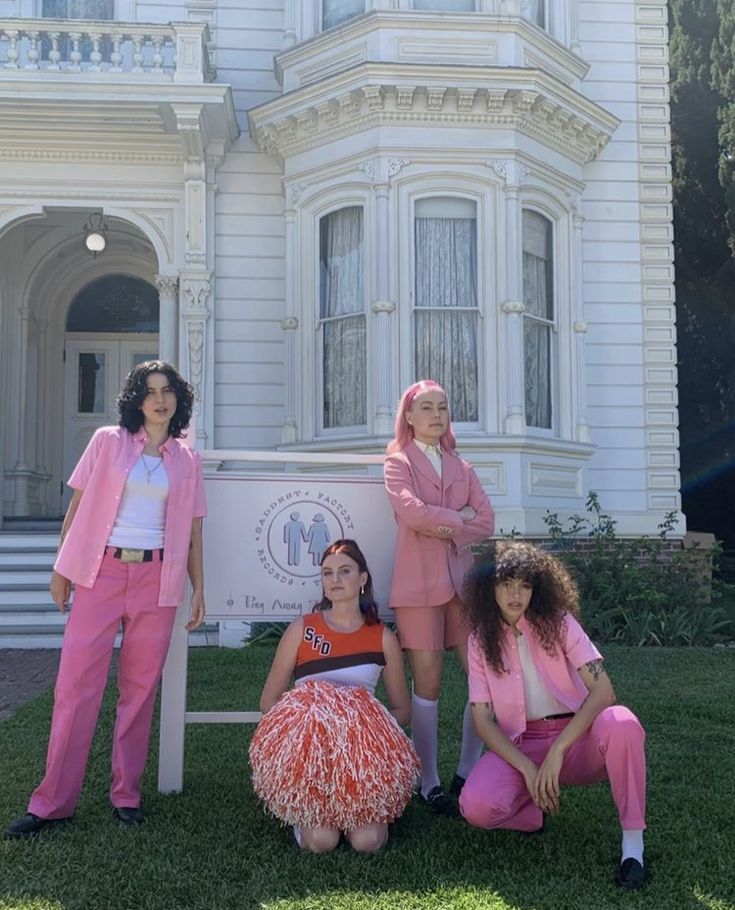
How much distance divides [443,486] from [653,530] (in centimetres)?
604

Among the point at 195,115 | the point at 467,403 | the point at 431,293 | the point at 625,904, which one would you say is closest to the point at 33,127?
the point at 195,115

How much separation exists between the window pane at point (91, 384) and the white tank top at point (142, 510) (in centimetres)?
806

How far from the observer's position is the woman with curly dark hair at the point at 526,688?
327 cm

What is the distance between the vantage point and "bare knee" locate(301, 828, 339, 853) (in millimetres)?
3301

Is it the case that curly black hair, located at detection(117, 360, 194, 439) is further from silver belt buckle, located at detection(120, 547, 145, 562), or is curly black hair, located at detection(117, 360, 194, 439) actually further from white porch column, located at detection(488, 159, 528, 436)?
white porch column, located at detection(488, 159, 528, 436)

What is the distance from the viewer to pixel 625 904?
2873 millimetres

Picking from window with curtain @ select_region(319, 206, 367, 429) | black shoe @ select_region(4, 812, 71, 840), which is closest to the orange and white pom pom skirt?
black shoe @ select_region(4, 812, 71, 840)

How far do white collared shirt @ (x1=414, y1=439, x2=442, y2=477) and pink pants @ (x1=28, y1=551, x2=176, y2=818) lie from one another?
4.14 feet

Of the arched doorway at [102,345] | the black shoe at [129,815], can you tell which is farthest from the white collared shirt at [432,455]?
the arched doorway at [102,345]

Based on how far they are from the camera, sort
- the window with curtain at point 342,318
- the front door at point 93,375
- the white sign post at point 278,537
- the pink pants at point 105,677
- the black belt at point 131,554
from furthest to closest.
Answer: the front door at point 93,375 → the window with curtain at point 342,318 → the white sign post at point 278,537 → the black belt at point 131,554 → the pink pants at point 105,677

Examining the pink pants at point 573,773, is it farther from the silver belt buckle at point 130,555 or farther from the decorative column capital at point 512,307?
the decorative column capital at point 512,307

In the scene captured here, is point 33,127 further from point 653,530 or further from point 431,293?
point 653,530

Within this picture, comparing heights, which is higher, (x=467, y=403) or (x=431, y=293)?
(x=431, y=293)

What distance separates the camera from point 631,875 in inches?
119
